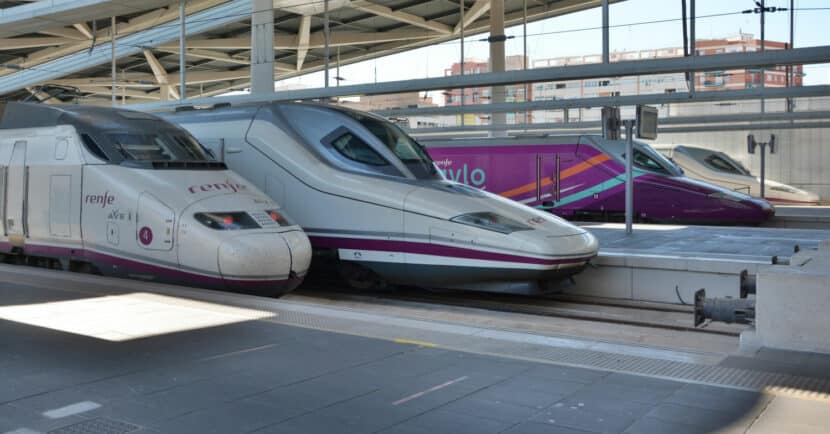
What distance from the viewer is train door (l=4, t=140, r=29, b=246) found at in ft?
36.1

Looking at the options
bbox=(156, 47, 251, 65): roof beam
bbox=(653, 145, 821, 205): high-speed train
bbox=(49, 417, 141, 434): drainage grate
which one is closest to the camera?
bbox=(49, 417, 141, 434): drainage grate

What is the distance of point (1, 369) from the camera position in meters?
5.25

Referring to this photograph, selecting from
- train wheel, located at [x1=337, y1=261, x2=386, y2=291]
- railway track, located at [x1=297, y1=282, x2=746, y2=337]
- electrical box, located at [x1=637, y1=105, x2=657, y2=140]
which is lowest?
railway track, located at [x1=297, y1=282, x2=746, y2=337]

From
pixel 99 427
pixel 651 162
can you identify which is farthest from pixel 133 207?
pixel 651 162

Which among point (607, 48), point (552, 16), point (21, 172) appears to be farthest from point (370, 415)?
point (552, 16)

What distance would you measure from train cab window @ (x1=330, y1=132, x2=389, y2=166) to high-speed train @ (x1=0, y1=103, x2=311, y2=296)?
129 centimetres

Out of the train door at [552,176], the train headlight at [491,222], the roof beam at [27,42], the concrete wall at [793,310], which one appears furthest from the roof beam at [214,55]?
the concrete wall at [793,310]

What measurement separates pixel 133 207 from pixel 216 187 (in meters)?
0.98

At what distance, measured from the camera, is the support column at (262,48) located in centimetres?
1889

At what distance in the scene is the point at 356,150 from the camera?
10805 mm

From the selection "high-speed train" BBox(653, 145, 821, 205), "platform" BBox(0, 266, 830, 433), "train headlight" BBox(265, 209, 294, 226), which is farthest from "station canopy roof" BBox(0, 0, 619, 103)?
"platform" BBox(0, 266, 830, 433)

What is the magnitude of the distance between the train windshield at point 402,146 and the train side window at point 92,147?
10.6 ft

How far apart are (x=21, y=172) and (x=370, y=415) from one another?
856cm

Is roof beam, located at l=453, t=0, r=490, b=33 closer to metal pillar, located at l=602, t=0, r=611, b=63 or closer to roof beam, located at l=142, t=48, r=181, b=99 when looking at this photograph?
roof beam, located at l=142, t=48, r=181, b=99
